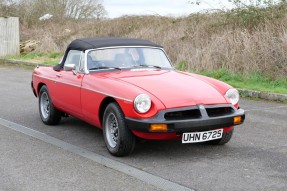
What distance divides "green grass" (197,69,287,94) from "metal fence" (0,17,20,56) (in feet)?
47.9

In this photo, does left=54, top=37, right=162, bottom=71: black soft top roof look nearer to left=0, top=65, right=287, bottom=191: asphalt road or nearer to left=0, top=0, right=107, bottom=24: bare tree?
left=0, top=65, right=287, bottom=191: asphalt road

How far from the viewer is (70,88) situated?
6.76 m

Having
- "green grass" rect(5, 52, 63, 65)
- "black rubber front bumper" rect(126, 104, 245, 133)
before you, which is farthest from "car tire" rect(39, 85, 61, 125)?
"green grass" rect(5, 52, 63, 65)

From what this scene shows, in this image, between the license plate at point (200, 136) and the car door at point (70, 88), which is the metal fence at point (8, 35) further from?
the license plate at point (200, 136)

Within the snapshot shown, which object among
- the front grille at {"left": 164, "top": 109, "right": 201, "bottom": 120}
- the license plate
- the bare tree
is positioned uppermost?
the bare tree

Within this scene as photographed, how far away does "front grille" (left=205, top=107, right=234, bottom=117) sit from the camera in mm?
5570

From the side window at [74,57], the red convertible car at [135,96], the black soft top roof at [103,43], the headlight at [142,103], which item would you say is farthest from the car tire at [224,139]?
the side window at [74,57]

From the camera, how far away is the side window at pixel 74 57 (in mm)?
6965

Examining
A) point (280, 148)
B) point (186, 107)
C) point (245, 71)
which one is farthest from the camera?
point (245, 71)

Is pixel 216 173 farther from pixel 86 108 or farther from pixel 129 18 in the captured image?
pixel 129 18

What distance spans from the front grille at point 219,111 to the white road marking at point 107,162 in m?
1.15

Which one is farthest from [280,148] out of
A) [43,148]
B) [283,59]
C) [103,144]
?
[283,59]

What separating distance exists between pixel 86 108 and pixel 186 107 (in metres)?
1.64

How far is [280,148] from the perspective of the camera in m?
6.08
